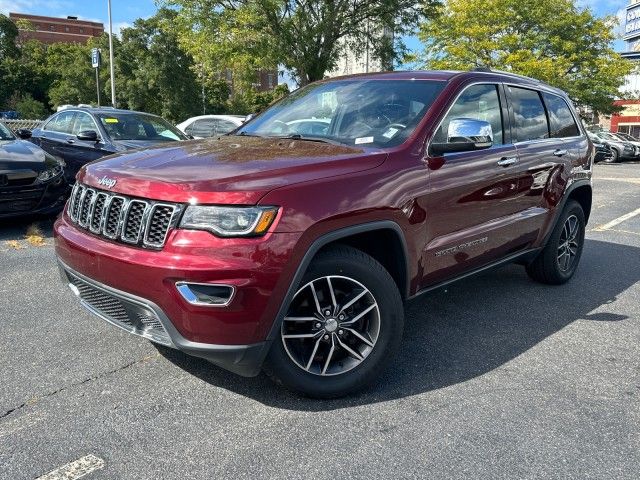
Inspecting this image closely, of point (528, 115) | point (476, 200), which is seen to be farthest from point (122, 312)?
point (528, 115)

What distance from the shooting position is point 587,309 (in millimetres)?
4668

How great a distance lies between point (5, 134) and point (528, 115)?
6.57 meters

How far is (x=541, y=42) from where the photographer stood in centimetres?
2994

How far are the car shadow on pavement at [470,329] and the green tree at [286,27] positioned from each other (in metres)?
15.3

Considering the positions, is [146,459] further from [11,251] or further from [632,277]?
A: [632,277]

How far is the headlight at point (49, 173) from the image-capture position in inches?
265

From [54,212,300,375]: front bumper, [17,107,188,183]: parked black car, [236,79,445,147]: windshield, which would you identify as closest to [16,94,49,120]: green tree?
[17,107,188,183]: parked black car

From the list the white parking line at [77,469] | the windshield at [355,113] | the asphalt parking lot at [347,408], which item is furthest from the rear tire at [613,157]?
the white parking line at [77,469]

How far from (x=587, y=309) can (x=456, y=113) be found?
212cm

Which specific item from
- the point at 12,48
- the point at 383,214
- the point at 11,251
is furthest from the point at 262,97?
the point at 383,214

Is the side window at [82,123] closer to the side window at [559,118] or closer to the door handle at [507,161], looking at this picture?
the side window at [559,118]

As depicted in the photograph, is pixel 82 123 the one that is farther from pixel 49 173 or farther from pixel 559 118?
pixel 559 118

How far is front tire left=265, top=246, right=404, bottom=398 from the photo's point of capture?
112 inches

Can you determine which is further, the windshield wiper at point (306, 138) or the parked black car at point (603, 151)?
the parked black car at point (603, 151)
